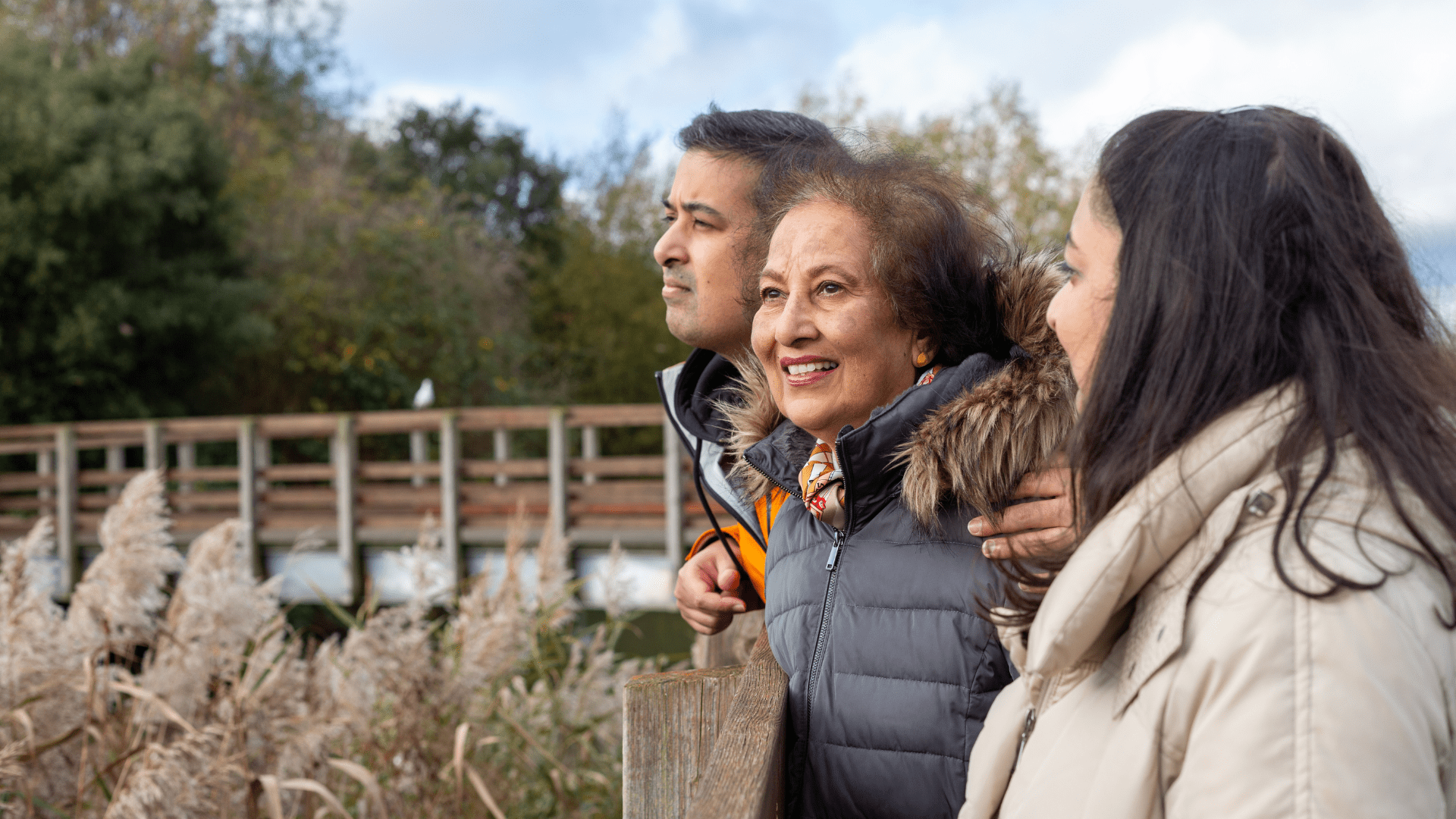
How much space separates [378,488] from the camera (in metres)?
11.2

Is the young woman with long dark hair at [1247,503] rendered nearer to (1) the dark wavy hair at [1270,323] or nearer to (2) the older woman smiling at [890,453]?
(1) the dark wavy hair at [1270,323]

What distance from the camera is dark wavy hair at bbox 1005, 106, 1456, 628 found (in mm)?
846

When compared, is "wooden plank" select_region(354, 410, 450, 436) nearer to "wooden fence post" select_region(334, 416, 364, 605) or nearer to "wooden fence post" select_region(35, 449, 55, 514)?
"wooden fence post" select_region(334, 416, 364, 605)

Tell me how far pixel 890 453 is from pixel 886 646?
261 mm

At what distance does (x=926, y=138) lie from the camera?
507 inches

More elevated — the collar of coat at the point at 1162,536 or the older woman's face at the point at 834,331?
the older woman's face at the point at 834,331

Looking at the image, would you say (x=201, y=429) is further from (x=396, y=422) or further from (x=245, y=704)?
(x=245, y=704)

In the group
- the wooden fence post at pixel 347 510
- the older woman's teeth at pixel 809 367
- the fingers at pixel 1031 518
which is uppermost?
the older woman's teeth at pixel 809 367

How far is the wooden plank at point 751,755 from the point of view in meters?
0.89

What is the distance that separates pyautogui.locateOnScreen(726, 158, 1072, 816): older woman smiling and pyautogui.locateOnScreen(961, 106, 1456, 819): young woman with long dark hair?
1.01ft

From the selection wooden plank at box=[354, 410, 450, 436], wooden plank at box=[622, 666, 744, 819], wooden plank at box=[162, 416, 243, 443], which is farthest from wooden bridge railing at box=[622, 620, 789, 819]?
wooden plank at box=[162, 416, 243, 443]

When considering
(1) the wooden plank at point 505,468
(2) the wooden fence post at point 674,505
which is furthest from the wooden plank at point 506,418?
(2) the wooden fence post at point 674,505

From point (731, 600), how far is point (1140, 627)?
1110 millimetres

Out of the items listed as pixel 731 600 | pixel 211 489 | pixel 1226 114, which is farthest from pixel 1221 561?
pixel 211 489
